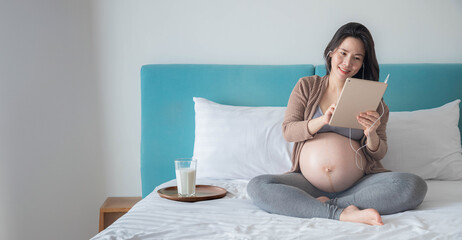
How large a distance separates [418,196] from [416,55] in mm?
1242

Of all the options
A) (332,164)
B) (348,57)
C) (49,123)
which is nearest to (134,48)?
(49,123)

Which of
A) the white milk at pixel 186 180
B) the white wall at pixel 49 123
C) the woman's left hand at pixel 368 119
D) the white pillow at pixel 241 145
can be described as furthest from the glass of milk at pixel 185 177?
the white wall at pixel 49 123

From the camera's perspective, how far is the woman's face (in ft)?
5.25

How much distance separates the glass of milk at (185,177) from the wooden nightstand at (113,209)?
0.78m

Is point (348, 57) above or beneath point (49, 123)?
above

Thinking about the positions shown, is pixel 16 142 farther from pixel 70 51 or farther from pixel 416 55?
pixel 416 55

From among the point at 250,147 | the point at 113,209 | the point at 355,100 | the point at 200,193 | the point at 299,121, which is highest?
the point at 355,100

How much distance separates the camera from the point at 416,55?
2297 mm

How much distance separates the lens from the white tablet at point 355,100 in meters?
1.36

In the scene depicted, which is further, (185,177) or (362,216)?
(185,177)

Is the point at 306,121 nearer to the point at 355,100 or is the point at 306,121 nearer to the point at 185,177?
the point at 355,100

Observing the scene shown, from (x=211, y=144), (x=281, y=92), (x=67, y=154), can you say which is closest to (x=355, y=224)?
(x=211, y=144)

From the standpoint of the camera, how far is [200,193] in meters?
1.55

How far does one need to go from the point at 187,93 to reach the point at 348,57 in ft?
3.02
